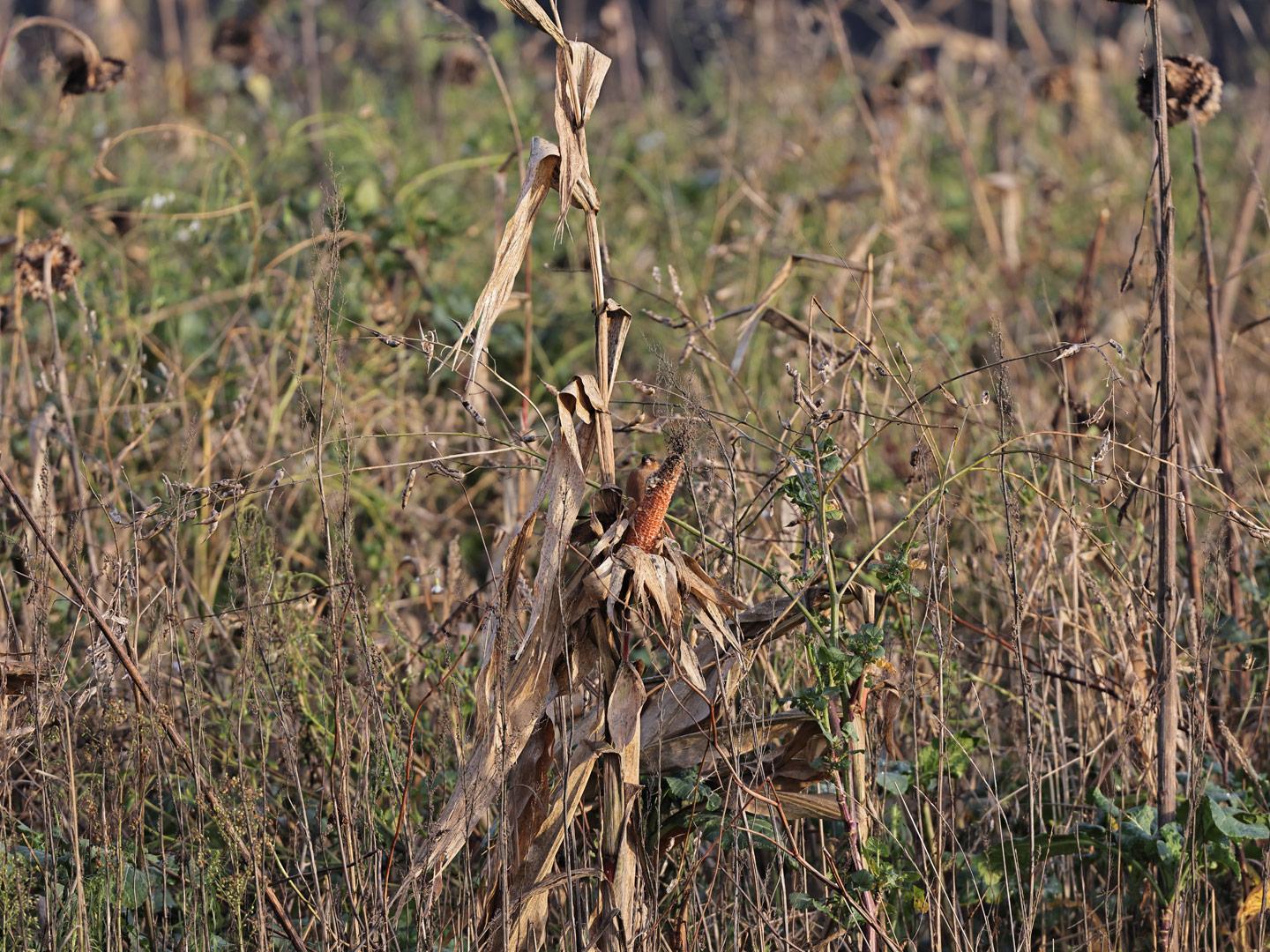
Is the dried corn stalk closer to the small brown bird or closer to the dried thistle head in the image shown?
the small brown bird

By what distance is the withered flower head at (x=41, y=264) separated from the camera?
2.69m

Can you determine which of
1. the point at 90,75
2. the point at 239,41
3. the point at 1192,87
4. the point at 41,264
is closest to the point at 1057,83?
the point at 1192,87

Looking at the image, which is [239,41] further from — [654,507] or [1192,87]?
[654,507]

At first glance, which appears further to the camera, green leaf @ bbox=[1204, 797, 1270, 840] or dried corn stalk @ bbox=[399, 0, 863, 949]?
green leaf @ bbox=[1204, 797, 1270, 840]

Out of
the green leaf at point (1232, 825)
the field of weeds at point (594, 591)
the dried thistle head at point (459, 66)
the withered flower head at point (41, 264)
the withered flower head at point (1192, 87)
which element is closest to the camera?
the field of weeds at point (594, 591)

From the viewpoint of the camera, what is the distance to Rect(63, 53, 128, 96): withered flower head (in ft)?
9.66

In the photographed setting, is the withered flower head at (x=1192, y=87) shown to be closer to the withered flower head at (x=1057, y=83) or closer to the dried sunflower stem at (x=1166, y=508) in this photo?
the dried sunflower stem at (x=1166, y=508)

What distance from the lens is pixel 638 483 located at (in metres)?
1.78

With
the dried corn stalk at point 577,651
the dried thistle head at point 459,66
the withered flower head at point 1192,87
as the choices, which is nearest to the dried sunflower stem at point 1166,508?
the withered flower head at point 1192,87

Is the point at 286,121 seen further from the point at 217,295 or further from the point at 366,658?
the point at 366,658

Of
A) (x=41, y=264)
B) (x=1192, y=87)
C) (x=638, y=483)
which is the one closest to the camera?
(x=638, y=483)

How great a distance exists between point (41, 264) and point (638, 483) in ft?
5.15

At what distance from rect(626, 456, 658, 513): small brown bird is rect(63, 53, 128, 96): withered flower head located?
179 cm

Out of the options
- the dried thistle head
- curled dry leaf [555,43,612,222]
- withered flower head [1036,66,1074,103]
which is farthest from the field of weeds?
withered flower head [1036,66,1074,103]
